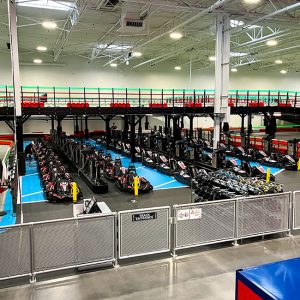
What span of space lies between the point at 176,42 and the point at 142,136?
9.13 m

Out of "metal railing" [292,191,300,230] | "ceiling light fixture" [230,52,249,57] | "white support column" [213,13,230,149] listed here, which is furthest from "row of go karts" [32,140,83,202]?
"ceiling light fixture" [230,52,249,57]

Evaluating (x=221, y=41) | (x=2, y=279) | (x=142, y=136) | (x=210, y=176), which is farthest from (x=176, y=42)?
(x=2, y=279)

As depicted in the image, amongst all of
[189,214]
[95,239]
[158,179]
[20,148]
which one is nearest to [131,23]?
[158,179]

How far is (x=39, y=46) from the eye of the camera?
32.1 metres

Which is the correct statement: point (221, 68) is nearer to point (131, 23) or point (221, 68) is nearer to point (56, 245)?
point (131, 23)

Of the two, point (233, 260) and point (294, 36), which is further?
point (294, 36)

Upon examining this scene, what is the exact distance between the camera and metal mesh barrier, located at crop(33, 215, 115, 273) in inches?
244

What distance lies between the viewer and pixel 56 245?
6305mm

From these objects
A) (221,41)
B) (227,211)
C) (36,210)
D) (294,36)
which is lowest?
(36,210)

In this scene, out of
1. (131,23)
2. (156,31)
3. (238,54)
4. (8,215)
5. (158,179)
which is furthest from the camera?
(238,54)

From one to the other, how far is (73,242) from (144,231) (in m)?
1.46

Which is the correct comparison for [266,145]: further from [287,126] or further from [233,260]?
[287,126]

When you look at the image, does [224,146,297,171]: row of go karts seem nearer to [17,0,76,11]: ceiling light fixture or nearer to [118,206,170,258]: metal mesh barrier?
[17,0,76,11]: ceiling light fixture

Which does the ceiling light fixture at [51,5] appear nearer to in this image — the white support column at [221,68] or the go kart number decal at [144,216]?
the white support column at [221,68]
